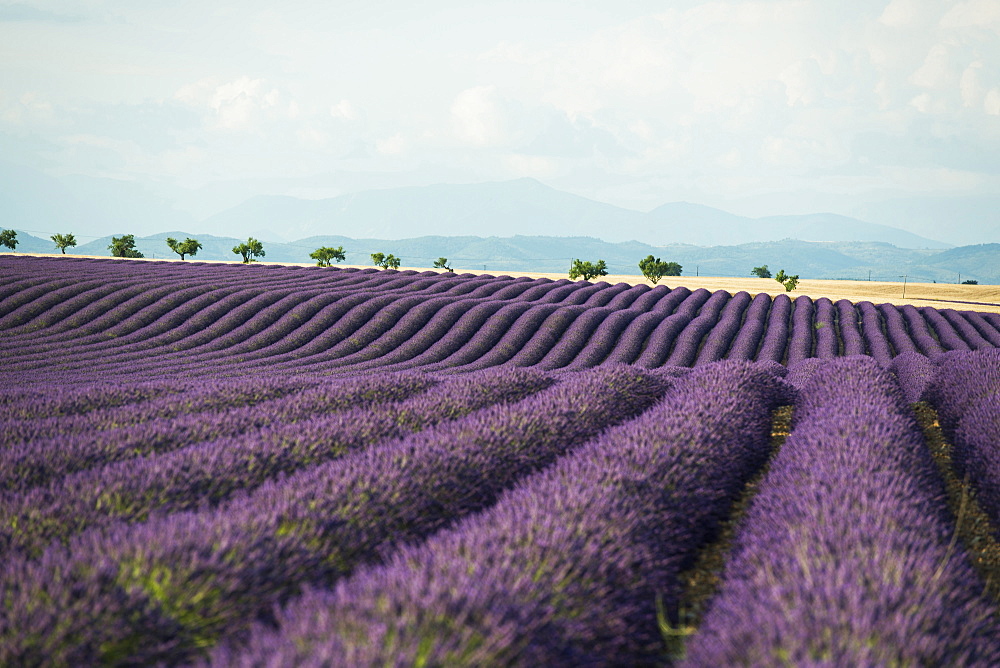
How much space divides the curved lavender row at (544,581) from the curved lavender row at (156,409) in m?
4.32

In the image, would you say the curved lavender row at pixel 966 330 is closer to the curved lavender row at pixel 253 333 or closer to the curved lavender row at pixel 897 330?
the curved lavender row at pixel 897 330

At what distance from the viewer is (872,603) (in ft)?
8.32

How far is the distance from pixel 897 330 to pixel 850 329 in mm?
2240

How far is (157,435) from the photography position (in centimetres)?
573

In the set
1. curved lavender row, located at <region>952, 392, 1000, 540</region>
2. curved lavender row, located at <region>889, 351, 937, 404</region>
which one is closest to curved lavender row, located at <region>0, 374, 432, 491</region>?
curved lavender row, located at <region>952, 392, 1000, 540</region>

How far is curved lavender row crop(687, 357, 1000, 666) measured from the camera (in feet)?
7.75

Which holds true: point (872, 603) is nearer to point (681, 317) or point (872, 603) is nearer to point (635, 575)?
point (635, 575)

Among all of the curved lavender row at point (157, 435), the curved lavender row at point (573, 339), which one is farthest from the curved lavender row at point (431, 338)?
the curved lavender row at point (157, 435)

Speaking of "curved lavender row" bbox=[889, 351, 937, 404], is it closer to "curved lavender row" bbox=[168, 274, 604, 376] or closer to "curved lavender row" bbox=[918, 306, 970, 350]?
"curved lavender row" bbox=[918, 306, 970, 350]

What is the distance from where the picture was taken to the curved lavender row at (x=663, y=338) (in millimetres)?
22497

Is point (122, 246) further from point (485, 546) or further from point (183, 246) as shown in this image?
point (485, 546)

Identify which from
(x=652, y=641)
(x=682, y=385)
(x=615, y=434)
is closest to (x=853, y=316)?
(x=682, y=385)

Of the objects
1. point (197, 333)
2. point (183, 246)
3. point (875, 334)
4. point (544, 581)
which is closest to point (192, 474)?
point (544, 581)

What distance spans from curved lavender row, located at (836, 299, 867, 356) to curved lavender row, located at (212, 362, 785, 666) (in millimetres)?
23087
